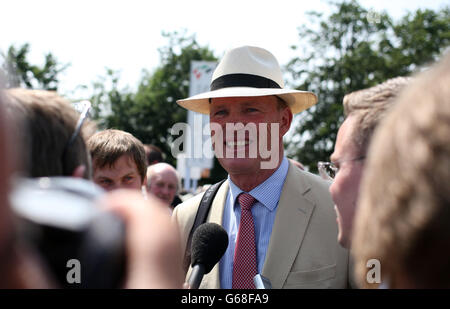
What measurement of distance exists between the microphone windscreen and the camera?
1267 mm

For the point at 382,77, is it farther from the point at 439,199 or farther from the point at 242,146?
the point at 439,199

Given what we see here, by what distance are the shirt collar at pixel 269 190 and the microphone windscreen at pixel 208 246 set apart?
86 centimetres

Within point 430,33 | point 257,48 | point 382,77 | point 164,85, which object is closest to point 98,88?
point 164,85

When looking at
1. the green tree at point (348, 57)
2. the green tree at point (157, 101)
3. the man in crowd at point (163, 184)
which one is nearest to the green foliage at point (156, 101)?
the green tree at point (157, 101)

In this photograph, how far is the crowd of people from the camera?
862 millimetres

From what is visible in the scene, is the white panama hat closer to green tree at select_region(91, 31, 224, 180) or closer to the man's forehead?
the man's forehead

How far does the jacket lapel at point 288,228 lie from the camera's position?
2.88 metres

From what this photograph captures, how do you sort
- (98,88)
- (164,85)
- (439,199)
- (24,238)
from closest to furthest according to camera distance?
(439,199), (24,238), (98,88), (164,85)

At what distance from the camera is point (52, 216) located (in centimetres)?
96

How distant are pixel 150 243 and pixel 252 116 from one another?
106 inches

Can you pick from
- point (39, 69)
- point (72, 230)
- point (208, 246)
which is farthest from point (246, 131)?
point (39, 69)

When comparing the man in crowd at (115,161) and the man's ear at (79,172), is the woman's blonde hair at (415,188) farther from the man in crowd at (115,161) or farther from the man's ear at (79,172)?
the man in crowd at (115,161)

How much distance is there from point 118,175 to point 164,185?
3283 millimetres

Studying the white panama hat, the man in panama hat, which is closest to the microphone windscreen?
the man in panama hat
